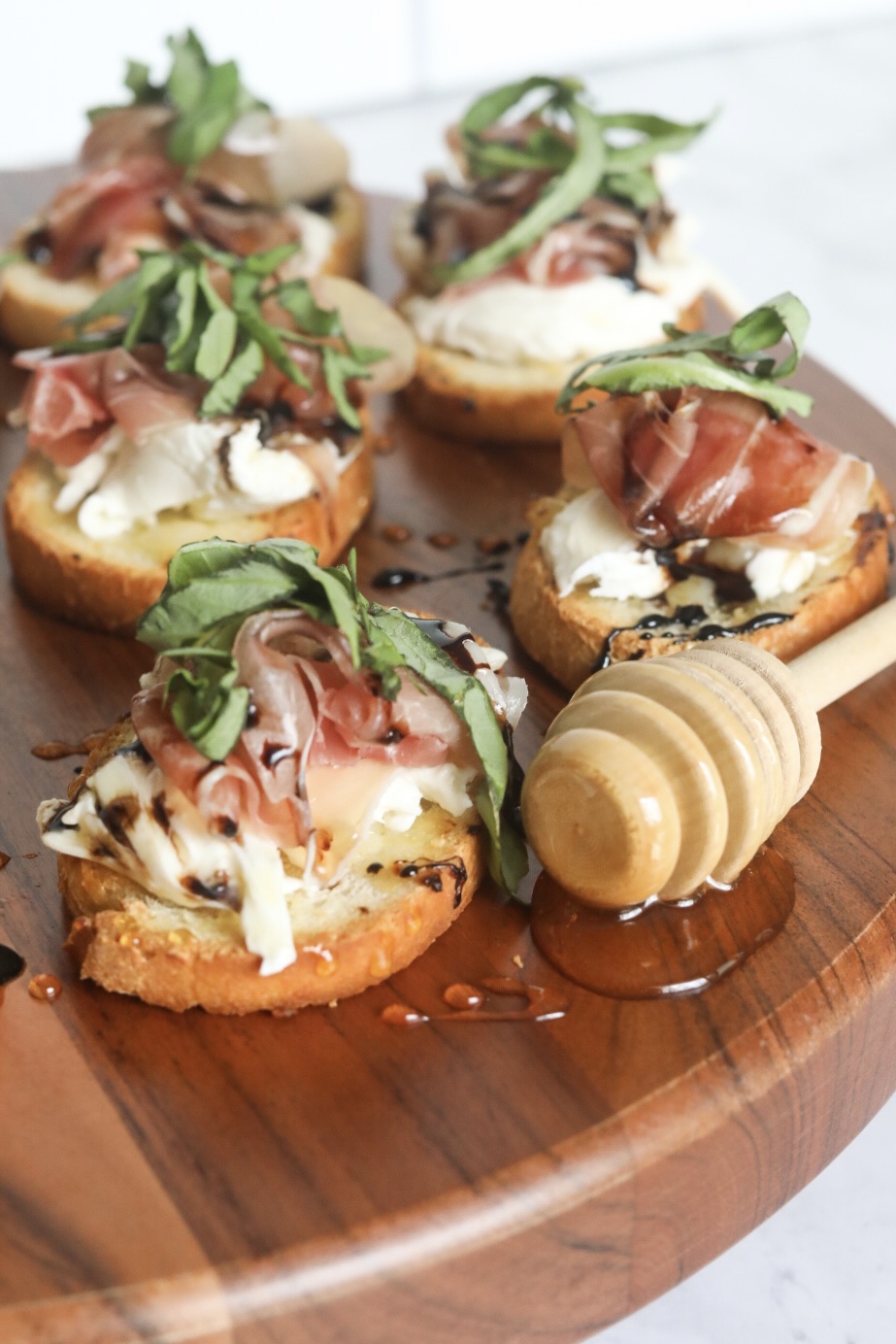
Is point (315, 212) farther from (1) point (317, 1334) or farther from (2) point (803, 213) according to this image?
(1) point (317, 1334)

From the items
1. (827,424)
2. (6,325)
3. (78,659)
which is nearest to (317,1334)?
(78,659)

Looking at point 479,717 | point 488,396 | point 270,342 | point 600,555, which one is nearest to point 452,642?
point 479,717

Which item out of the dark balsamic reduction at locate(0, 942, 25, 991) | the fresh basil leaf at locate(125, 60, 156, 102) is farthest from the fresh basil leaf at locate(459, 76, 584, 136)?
the dark balsamic reduction at locate(0, 942, 25, 991)

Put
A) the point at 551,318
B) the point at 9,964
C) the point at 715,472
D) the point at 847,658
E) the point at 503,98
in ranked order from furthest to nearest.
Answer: the point at 503,98, the point at 551,318, the point at 715,472, the point at 847,658, the point at 9,964

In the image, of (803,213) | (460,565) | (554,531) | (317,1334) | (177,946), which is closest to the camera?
(317,1334)

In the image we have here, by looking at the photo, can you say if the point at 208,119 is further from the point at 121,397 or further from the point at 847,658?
the point at 847,658
